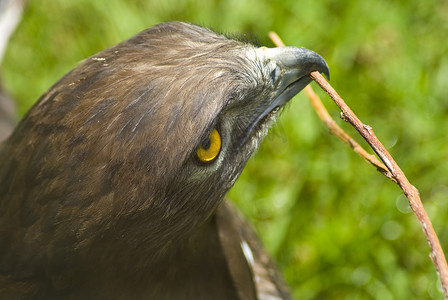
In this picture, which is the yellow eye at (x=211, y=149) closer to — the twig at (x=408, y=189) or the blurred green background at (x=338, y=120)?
the twig at (x=408, y=189)

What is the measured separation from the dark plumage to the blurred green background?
111 centimetres

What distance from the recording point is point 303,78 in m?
2.89

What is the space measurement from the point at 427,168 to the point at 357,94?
73 cm

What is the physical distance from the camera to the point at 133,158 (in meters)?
2.44

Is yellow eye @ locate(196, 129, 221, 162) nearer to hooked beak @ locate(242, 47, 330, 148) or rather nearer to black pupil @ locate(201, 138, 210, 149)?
black pupil @ locate(201, 138, 210, 149)

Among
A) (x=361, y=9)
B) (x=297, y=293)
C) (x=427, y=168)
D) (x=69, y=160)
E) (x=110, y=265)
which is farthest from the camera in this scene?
(x=361, y=9)

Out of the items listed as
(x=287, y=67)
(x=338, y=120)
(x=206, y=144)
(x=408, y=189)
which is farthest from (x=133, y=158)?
(x=338, y=120)

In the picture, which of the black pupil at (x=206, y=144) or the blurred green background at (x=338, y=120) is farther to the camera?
the blurred green background at (x=338, y=120)

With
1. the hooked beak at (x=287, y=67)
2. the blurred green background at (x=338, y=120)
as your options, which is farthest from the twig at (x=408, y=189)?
the blurred green background at (x=338, y=120)

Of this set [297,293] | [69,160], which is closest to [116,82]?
[69,160]

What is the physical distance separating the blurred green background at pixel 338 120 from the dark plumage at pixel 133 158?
1.11 metres

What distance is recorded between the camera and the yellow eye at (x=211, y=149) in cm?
252

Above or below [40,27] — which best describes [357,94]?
below

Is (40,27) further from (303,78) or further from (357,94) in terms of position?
(303,78)
